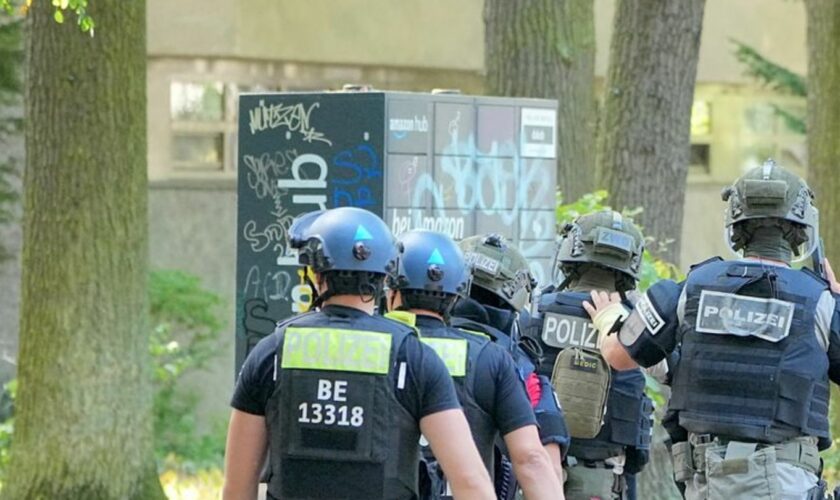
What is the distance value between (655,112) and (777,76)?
6.92 meters

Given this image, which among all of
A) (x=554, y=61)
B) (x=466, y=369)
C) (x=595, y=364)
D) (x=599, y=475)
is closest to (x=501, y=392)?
(x=466, y=369)

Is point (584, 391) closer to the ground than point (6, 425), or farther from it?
farther from it

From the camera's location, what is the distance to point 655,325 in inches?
212

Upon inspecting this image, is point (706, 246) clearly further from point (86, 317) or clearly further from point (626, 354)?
point (626, 354)

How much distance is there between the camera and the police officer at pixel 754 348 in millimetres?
5223

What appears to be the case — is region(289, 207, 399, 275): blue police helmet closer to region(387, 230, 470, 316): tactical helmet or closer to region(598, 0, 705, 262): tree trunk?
region(387, 230, 470, 316): tactical helmet

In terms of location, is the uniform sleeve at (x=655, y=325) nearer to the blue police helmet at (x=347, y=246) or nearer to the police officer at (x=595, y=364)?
the police officer at (x=595, y=364)

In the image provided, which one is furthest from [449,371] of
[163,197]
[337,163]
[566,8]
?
[163,197]

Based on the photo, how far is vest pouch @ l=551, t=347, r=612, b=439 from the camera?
5.71 metres

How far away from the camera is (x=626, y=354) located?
545cm

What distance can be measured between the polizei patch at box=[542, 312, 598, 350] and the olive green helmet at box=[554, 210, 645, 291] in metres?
0.20

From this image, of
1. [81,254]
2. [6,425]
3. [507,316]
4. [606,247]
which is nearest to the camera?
[507,316]

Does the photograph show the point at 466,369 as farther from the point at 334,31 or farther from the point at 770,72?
the point at 770,72

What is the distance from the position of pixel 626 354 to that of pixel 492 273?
1.82 ft
